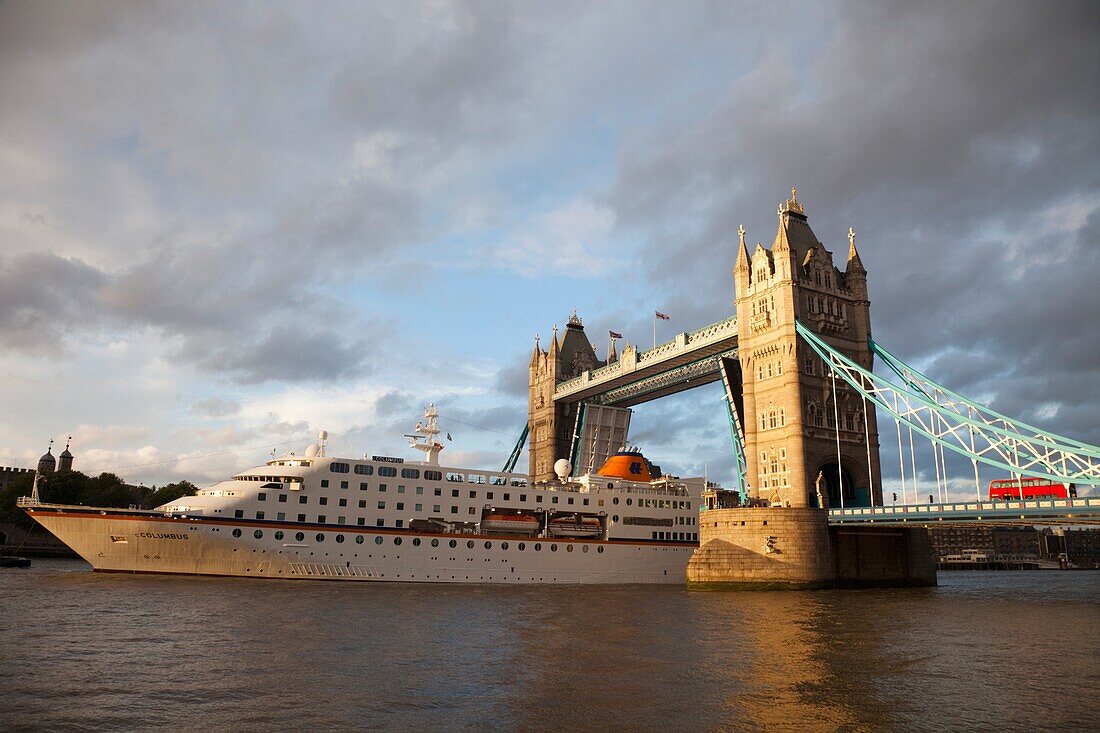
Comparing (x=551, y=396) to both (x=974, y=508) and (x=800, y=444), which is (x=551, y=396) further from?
(x=974, y=508)

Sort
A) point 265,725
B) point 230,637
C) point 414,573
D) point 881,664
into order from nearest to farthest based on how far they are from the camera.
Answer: point 265,725 < point 881,664 < point 230,637 < point 414,573

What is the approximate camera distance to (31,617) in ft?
88.3

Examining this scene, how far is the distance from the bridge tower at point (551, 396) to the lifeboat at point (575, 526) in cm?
3309

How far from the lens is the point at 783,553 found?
48.1 metres

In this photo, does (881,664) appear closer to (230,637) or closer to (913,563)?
(230,637)

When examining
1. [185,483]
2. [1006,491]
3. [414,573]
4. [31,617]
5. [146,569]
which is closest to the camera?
[31,617]

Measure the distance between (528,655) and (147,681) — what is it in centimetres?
1023

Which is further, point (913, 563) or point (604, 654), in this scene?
point (913, 563)

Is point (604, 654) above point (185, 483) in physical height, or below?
below

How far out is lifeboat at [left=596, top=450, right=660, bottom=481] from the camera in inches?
2421

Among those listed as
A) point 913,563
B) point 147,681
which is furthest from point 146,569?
point 913,563

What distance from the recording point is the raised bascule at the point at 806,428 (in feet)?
159

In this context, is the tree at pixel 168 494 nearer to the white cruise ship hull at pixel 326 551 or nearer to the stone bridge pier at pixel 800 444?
the white cruise ship hull at pixel 326 551

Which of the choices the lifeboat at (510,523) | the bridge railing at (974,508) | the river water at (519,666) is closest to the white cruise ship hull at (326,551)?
the lifeboat at (510,523)
